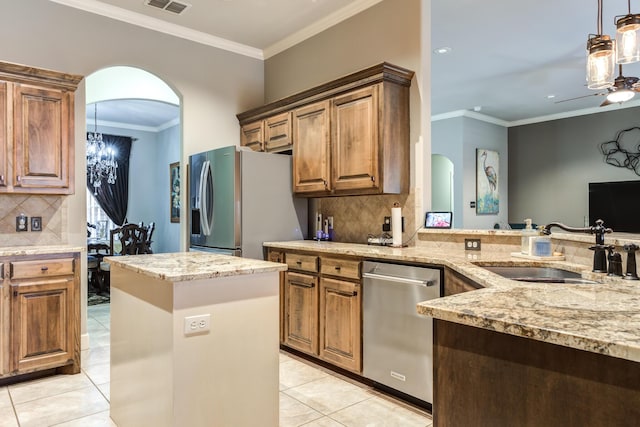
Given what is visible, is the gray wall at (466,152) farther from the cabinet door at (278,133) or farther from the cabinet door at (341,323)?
the cabinet door at (341,323)

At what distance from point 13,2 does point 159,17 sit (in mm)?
1160

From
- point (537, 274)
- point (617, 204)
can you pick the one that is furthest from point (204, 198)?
point (617, 204)

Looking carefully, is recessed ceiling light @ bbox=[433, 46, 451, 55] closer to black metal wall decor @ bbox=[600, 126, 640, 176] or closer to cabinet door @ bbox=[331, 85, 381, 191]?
cabinet door @ bbox=[331, 85, 381, 191]

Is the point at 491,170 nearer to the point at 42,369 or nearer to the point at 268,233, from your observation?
the point at 268,233

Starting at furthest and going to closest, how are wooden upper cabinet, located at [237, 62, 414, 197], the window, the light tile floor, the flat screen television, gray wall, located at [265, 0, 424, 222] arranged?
the window, the flat screen television, gray wall, located at [265, 0, 424, 222], wooden upper cabinet, located at [237, 62, 414, 197], the light tile floor

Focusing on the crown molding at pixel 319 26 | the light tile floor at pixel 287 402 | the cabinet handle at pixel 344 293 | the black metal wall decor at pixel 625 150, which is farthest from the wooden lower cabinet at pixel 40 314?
the black metal wall decor at pixel 625 150

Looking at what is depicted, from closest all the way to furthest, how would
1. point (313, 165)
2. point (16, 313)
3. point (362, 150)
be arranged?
1. point (16, 313)
2. point (362, 150)
3. point (313, 165)

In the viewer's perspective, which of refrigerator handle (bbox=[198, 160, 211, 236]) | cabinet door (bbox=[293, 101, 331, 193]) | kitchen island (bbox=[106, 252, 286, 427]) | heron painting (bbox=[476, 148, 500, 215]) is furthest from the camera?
heron painting (bbox=[476, 148, 500, 215])

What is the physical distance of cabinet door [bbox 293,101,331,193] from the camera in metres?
3.62

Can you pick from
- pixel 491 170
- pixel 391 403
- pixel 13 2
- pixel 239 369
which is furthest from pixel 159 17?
pixel 491 170

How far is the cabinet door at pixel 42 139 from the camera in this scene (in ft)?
10.3

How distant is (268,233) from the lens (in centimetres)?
383

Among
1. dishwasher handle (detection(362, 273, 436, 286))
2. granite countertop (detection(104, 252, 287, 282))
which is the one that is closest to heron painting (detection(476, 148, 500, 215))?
dishwasher handle (detection(362, 273, 436, 286))

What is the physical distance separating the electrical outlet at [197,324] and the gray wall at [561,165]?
7352 mm
